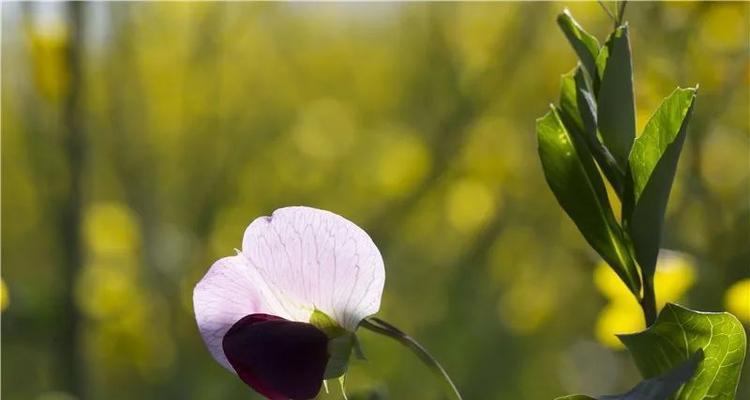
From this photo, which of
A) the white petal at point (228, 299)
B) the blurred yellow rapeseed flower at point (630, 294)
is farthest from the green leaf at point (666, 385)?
the blurred yellow rapeseed flower at point (630, 294)

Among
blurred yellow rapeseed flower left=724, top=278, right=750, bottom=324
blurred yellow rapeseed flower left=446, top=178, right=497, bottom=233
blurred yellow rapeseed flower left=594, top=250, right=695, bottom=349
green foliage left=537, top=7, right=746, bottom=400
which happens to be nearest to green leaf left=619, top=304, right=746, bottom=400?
green foliage left=537, top=7, right=746, bottom=400

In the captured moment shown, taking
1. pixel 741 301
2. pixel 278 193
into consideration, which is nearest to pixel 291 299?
pixel 741 301

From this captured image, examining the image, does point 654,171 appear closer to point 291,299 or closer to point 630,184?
point 630,184

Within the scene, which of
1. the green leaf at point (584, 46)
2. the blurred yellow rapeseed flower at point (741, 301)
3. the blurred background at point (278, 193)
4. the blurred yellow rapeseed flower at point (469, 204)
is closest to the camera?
the green leaf at point (584, 46)

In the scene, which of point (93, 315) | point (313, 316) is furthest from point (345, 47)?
point (313, 316)

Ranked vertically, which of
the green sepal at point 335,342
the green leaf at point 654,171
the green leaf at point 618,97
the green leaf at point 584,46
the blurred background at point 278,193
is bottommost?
the blurred background at point 278,193

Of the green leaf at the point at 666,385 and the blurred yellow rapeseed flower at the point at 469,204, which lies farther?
the blurred yellow rapeseed flower at the point at 469,204

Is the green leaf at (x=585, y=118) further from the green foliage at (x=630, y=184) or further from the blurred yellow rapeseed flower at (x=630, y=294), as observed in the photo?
the blurred yellow rapeseed flower at (x=630, y=294)
